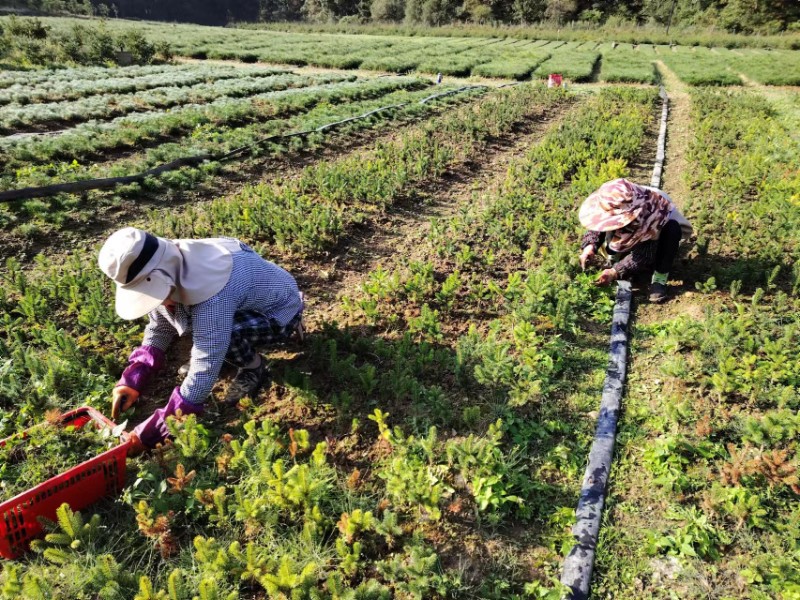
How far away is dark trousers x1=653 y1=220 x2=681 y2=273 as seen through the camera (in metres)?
4.64

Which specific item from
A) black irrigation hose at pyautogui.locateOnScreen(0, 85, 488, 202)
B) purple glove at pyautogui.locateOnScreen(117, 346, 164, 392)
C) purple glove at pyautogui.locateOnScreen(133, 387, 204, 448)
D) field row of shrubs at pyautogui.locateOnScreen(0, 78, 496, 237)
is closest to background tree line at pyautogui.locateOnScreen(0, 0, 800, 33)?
field row of shrubs at pyautogui.locateOnScreen(0, 78, 496, 237)

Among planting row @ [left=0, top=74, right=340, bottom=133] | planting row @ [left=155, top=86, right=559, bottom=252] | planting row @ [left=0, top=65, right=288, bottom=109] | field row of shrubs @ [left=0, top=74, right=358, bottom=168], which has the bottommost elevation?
planting row @ [left=155, top=86, right=559, bottom=252]

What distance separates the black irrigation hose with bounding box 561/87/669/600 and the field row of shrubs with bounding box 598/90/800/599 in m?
0.11

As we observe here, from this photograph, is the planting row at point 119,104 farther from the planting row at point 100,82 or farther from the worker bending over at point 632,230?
the worker bending over at point 632,230

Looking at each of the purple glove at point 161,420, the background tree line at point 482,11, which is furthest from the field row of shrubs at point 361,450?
the background tree line at point 482,11

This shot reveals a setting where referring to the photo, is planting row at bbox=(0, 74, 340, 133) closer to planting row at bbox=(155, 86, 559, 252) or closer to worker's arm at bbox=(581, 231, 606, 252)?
planting row at bbox=(155, 86, 559, 252)

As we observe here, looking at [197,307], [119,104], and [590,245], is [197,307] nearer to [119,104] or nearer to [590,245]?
[590,245]

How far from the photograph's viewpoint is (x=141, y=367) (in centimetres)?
347

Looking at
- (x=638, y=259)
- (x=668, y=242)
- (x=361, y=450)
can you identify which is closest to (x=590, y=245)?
(x=638, y=259)

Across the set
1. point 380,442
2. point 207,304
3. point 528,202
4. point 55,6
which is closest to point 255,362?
point 207,304

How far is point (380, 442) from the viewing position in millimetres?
3268

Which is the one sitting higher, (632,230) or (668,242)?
(632,230)

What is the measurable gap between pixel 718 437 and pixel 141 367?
13.2 feet

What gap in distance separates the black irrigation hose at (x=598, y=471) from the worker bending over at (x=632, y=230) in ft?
1.44
